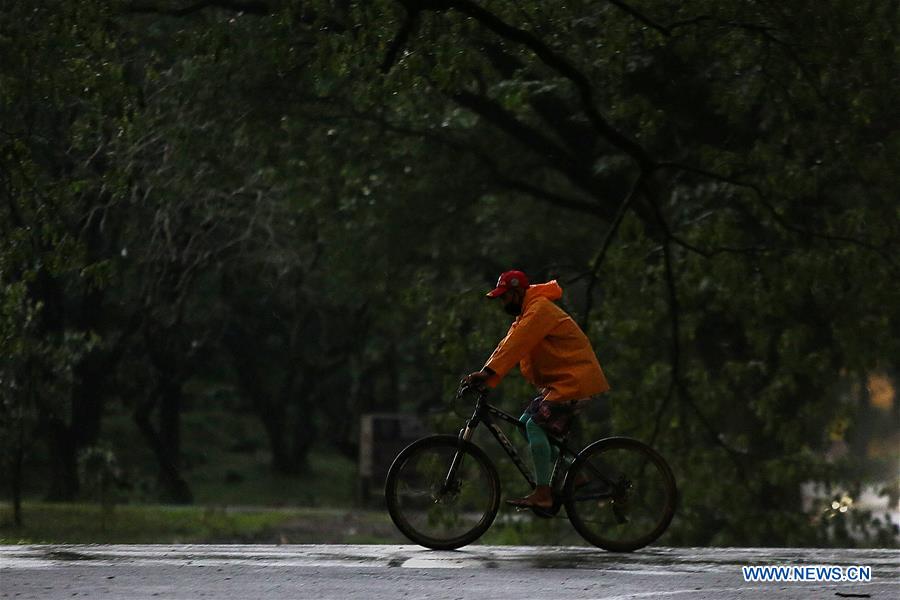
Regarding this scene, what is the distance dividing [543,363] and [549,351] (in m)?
0.11

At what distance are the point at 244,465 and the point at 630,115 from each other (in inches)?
1130

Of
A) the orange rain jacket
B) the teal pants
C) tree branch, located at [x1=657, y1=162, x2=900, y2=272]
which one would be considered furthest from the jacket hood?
tree branch, located at [x1=657, y1=162, x2=900, y2=272]

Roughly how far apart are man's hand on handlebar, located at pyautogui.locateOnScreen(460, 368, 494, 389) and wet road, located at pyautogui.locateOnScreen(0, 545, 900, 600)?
38.4 inches

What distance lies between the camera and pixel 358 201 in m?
23.3

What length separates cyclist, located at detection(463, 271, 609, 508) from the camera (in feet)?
36.7

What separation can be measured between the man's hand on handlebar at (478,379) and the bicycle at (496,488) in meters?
0.30

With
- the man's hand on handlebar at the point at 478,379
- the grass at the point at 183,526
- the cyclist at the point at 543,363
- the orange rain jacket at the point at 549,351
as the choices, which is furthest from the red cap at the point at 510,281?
the grass at the point at 183,526

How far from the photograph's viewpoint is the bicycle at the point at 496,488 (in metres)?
11.5

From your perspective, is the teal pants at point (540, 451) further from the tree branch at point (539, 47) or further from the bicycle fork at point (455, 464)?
the tree branch at point (539, 47)

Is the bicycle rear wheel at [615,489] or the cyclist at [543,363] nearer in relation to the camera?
the cyclist at [543,363]

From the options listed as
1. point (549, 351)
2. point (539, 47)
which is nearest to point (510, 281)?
point (549, 351)

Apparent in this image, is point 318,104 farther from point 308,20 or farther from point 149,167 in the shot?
point 308,20

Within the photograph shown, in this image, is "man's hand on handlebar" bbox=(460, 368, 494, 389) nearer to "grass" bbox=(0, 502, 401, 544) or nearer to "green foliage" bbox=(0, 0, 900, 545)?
"green foliage" bbox=(0, 0, 900, 545)

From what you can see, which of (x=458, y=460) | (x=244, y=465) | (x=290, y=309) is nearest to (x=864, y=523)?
(x=458, y=460)
